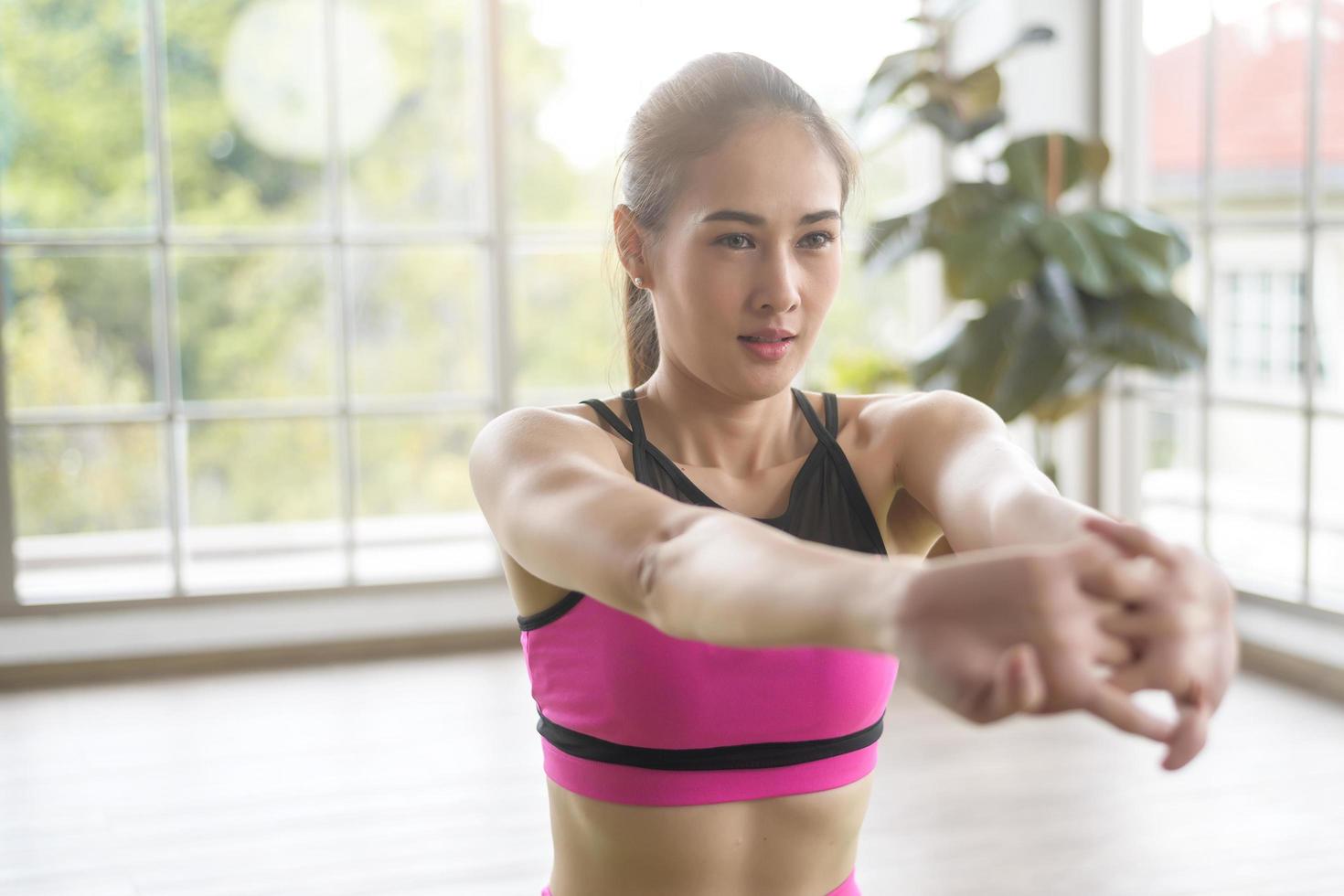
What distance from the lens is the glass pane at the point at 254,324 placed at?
4.88m

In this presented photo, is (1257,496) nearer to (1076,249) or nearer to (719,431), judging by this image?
(1076,249)

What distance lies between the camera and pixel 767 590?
76 cm

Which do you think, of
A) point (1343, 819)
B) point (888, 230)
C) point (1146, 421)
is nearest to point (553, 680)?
point (1343, 819)

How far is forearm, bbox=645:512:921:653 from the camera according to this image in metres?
0.70

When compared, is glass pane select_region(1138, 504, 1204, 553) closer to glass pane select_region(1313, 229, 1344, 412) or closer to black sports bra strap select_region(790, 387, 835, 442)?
glass pane select_region(1313, 229, 1344, 412)

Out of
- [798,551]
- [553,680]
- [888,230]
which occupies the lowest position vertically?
[553,680]

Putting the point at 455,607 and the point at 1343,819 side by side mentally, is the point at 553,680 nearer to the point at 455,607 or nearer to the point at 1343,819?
Result: the point at 1343,819

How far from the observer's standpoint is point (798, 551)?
778 mm

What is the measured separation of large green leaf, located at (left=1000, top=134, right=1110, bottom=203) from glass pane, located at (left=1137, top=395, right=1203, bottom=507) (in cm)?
93

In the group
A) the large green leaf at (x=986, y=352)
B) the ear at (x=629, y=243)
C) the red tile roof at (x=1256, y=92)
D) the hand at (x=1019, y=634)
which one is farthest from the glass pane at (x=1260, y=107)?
the hand at (x=1019, y=634)

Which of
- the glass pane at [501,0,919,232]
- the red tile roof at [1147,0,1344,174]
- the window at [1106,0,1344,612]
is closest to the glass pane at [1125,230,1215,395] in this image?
the window at [1106,0,1344,612]

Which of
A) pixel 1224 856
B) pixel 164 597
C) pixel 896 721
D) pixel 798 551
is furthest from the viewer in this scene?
pixel 164 597

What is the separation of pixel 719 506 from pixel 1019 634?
0.58 metres

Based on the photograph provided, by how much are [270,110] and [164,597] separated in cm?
173
